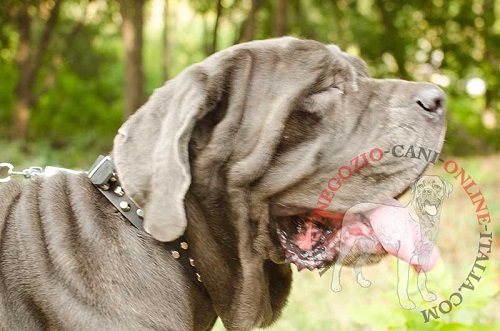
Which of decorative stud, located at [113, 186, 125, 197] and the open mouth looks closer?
decorative stud, located at [113, 186, 125, 197]

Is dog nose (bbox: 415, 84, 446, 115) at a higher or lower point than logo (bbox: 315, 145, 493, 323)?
higher

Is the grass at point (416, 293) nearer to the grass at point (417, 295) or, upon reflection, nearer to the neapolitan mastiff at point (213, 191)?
the grass at point (417, 295)

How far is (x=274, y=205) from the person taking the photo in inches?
112

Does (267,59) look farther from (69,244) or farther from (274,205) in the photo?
(69,244)

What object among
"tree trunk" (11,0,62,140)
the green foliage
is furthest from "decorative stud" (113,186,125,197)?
"tree trunk" (11,0,62,140)

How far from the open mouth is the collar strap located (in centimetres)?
43

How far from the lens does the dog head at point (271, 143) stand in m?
2.71

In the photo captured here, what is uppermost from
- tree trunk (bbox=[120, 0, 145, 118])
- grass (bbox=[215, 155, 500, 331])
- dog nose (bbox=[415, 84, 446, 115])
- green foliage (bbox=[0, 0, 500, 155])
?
dog nose (bbox=[415, 84, 446, 115])

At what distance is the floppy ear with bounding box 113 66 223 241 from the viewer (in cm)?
247

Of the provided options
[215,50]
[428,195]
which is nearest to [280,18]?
[215,50]

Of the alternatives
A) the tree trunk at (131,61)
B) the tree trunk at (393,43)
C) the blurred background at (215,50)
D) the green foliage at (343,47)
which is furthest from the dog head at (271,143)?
the tree trunk at (393,43)

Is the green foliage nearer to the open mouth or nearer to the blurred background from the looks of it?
the blurred background

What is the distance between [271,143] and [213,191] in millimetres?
315

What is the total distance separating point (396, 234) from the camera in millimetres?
2770
